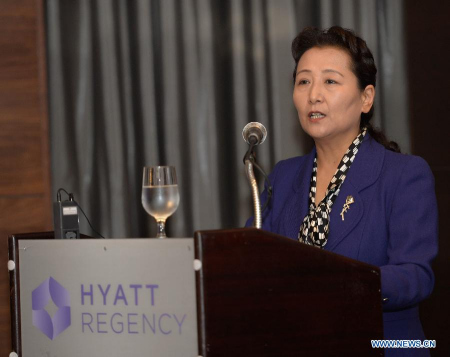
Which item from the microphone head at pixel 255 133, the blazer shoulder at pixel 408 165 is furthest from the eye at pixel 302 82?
the microphone head at pixel 255 133

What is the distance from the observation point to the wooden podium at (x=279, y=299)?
1462mm

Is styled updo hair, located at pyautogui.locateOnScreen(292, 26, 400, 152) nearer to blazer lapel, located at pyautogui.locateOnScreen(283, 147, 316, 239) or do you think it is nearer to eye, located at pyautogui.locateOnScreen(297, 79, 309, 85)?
eye, located at pyautogui.locateOnScreen(297, 79, 309, 85)

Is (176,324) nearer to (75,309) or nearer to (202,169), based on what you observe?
(75,309)

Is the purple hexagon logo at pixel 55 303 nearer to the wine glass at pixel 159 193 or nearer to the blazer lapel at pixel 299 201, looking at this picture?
the wine glass at pixel 159 193

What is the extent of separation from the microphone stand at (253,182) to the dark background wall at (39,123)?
1829 millimetres

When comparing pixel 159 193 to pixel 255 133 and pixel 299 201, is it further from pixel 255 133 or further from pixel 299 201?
pixel 299 201

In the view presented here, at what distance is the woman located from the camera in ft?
7.00

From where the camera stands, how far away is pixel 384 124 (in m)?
3.52

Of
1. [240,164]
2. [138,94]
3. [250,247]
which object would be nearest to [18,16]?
[138,94]

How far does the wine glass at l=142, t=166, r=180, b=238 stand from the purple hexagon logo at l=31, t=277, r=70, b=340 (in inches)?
11.7

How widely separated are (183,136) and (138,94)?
1.16 feet

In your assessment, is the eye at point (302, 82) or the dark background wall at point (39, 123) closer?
the eye at point (302, 82)

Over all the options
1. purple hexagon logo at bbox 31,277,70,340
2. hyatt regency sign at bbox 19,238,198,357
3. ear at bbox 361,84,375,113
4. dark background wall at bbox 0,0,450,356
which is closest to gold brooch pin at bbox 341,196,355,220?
ear at bbox 361,84,375,113

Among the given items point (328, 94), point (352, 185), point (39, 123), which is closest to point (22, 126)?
point (39, 123)
